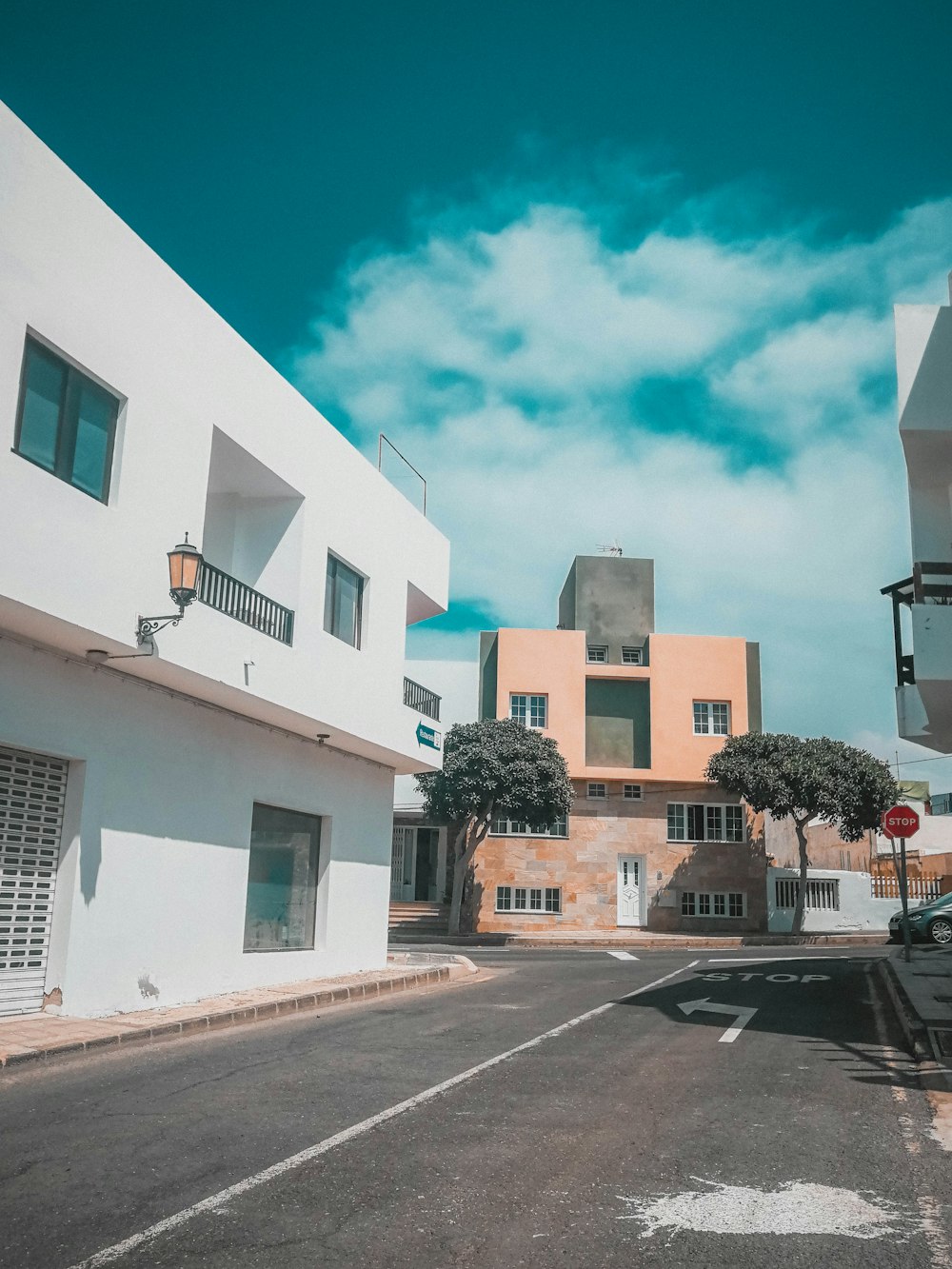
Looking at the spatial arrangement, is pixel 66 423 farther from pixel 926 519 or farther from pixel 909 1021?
Result: pixel 926 519

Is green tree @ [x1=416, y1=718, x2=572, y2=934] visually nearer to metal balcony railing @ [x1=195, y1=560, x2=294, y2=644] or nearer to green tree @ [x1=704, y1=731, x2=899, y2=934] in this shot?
green tree @ [x1=704, y1=731, x2=899, y2=934]

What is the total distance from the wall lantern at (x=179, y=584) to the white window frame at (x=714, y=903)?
26748mm

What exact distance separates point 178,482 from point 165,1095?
697 cm

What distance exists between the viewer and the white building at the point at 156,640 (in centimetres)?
1053

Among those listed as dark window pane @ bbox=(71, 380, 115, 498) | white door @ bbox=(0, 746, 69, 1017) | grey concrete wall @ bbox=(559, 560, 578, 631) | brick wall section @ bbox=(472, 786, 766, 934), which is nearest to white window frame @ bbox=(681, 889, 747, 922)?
brick wall section @ bbox=(472, 786, 766, 934)

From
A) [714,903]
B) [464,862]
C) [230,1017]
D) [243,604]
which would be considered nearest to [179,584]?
[243,604]

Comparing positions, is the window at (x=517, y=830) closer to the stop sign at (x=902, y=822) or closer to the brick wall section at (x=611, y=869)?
the brick wall section at (x=611, y=869)

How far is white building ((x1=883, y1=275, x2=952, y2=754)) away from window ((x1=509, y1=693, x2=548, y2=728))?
19.8m

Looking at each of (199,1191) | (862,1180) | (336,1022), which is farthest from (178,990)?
(862,1180)

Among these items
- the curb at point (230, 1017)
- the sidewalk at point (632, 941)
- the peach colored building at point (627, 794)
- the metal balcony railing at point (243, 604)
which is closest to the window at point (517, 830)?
the peach colored building at point (627, 794)

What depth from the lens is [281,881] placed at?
1633cm

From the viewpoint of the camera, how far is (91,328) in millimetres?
11125

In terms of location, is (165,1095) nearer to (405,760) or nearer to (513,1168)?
(513,1168)

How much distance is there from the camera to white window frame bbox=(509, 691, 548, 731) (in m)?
35.9
